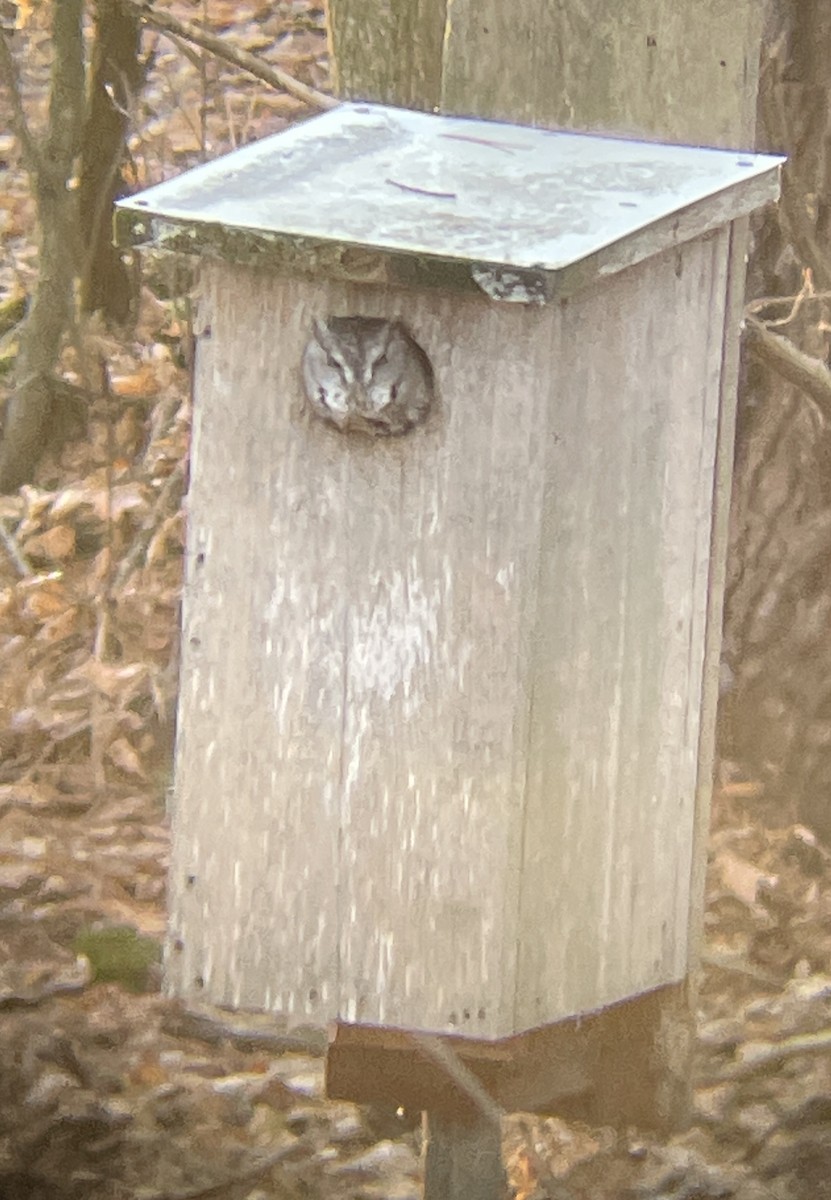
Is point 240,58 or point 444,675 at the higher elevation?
point 240,58

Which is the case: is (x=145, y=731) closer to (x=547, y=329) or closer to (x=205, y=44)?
(x=205, y=44)

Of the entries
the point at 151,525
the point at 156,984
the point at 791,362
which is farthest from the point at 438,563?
the point at 151,525

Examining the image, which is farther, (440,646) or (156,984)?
(156,984)

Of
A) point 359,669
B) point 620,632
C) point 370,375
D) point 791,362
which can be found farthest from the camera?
point 791,362

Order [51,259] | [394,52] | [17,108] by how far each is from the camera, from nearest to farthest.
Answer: [394,52] → [17,108] → [51,259]

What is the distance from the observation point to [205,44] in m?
3.36

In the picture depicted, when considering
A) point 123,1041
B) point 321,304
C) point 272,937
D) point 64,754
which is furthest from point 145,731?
point 321,304

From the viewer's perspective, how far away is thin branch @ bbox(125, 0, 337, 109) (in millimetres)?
3121

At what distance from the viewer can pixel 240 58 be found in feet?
10.7

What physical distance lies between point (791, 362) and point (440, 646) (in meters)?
1.42

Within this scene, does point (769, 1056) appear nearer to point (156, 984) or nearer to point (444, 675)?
point (156, 984)

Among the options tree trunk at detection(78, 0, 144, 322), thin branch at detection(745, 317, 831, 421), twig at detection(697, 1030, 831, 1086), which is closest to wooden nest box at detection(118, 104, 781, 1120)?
thin branch at detection(745, 317, 831, 421)

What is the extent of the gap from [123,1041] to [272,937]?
1373mm

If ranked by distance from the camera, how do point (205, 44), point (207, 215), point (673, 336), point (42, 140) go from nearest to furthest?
point (207, 215) → point (673, 336) → point (205, 44) → point (42, 140)
